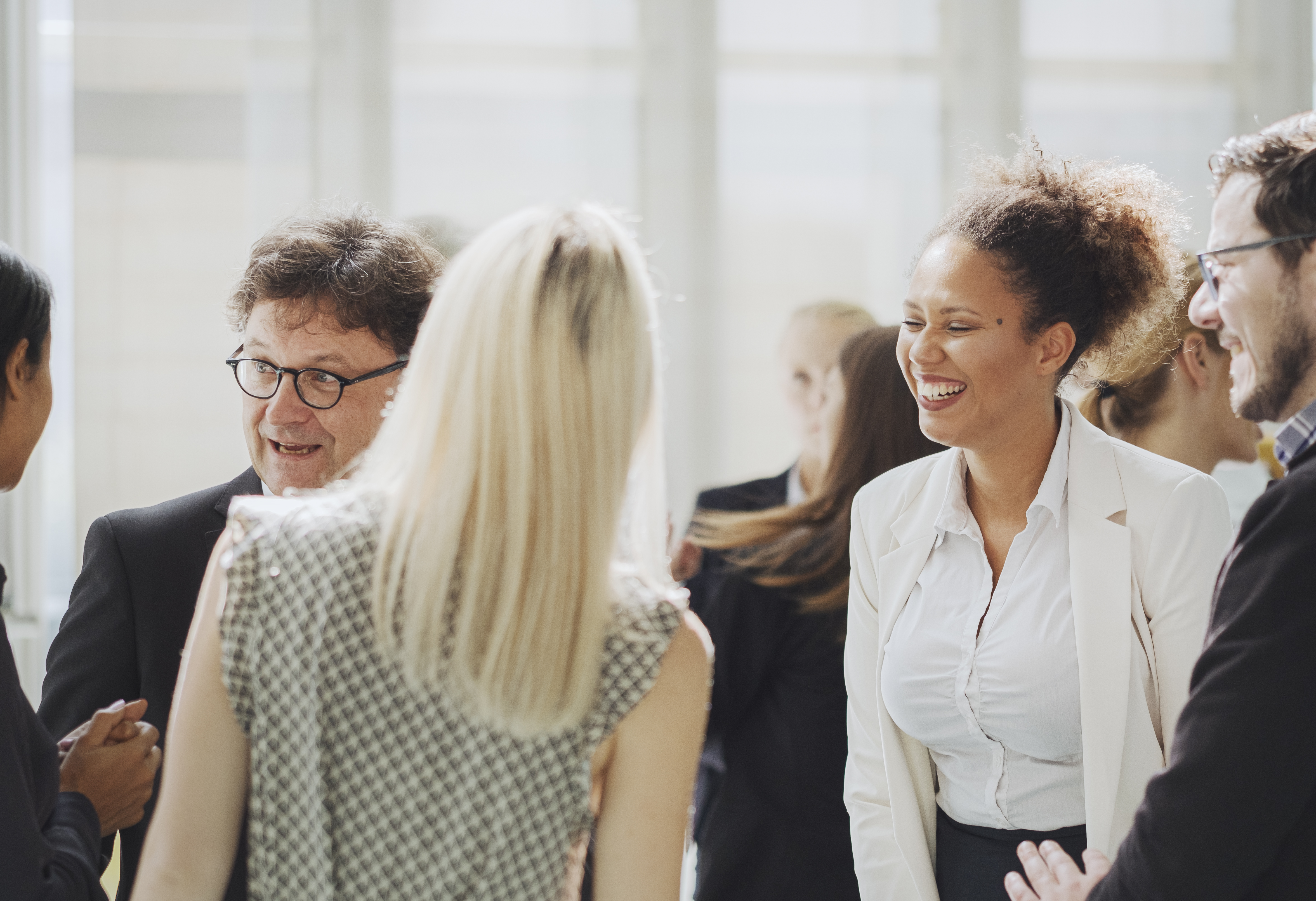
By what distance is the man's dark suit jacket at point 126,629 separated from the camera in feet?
4.51

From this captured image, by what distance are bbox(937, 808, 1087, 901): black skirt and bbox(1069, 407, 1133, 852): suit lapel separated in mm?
79

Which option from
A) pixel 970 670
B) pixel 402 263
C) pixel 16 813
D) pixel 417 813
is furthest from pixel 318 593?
pixel 970 670

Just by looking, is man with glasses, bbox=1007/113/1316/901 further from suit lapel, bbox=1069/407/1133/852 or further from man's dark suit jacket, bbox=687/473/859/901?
man's dark suit jacket, bbox=687/473/859/901

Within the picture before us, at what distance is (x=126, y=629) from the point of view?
141cm

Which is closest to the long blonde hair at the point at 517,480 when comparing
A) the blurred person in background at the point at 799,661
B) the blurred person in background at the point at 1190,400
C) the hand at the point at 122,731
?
the hand at the point at 122,731

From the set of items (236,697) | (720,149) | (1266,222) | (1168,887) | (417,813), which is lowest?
(1168,887)

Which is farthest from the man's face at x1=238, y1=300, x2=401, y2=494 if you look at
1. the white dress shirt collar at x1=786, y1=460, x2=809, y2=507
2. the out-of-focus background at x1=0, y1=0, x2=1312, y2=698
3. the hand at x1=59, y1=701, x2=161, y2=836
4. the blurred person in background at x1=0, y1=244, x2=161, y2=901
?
the out-of-focus background at x1=0, y1=0, x2=1312, y2=698

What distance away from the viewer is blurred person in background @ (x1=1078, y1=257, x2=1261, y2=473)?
206cm

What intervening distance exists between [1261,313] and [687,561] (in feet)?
4.12

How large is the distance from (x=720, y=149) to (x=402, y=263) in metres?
2.63

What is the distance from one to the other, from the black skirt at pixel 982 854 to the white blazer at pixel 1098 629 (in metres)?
0.03

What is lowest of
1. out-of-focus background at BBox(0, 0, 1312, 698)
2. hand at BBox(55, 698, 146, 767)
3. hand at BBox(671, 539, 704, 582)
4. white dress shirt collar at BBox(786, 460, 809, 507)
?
hand at BBox(55, 698, 146, 767)

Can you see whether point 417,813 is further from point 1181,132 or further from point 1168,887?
point 1181,132

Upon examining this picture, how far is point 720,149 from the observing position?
4.02m
